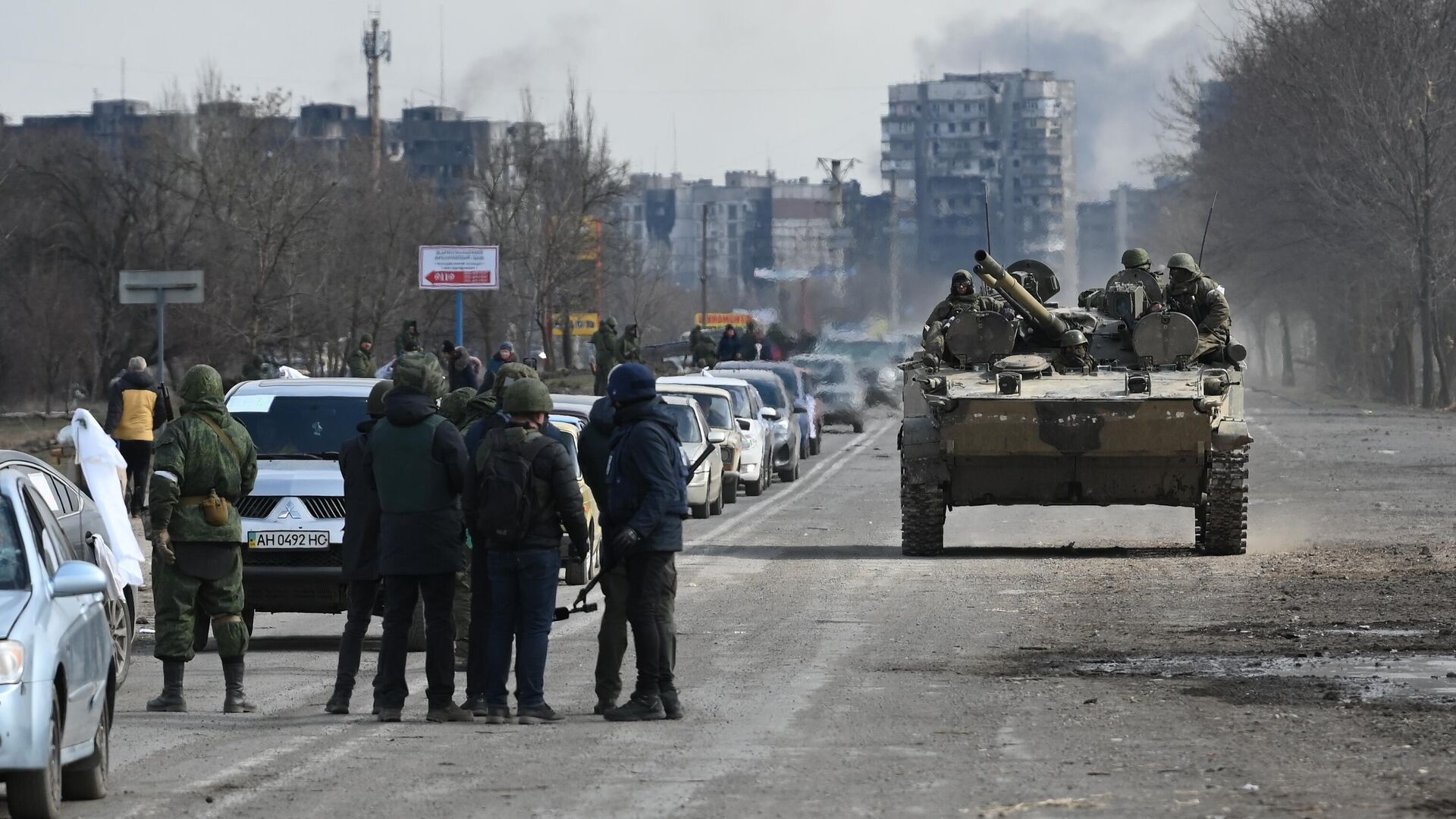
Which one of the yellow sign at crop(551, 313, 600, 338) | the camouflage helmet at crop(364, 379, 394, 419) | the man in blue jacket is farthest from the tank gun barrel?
the yellow sign at crop(551, 313, 600, 338)

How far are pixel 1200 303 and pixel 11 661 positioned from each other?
1501 cm

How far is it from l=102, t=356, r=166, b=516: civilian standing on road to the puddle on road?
1367 cm

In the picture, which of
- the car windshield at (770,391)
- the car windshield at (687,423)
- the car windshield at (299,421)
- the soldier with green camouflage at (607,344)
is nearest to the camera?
the car windshield at (299,421)

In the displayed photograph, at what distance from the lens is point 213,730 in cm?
1021

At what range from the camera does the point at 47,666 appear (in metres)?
7.61

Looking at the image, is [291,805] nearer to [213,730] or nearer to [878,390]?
[213,730]


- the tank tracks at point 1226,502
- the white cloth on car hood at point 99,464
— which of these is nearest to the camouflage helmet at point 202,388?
the white cloth on car hood at point 99,464

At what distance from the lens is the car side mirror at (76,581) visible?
7.81 metres

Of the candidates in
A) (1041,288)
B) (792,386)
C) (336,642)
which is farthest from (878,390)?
(336,642)

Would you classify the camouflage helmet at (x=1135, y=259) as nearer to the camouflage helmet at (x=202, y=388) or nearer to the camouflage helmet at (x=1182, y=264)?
the camouflage helmet at (x=1182, y=264)

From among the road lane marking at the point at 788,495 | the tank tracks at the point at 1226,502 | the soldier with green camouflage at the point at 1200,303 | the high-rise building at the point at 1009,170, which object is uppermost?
the high-rise building at the point at 1009,170

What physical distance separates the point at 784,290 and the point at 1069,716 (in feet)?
388

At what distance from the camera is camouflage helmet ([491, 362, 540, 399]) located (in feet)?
34.6

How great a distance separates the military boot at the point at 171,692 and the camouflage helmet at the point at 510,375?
195 cm
